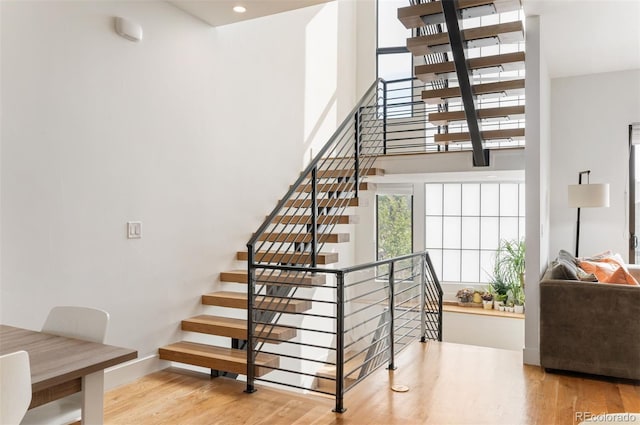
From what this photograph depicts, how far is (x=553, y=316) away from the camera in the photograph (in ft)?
11.8

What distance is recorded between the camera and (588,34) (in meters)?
4.54

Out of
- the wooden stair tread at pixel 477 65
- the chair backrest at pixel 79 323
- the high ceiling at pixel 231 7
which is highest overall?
the high ceiling at pixel 231 7

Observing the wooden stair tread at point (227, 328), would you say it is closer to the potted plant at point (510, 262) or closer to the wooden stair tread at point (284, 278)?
the wooden stair tread at point (284, 278)

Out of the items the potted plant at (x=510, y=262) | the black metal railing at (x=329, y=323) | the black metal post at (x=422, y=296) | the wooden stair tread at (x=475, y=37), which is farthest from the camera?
the potted plant at (x=510, y=262)

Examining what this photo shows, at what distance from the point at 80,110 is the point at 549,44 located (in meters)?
4.38

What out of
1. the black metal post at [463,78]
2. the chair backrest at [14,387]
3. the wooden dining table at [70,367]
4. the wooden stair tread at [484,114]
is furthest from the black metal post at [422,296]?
the chair backrest at [14,387]

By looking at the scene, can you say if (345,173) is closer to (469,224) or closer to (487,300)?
(469,224)

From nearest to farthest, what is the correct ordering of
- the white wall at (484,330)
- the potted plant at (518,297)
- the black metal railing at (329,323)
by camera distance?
the black metal railing at (329,323), the white wall at (484,330), the potted plant at (518,297)

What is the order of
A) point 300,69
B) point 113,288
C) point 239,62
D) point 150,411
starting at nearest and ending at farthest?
A: point 150,411 < point 113,288 < point 239,62 < point 300,69

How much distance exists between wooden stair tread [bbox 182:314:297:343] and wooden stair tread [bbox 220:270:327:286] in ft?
1.23

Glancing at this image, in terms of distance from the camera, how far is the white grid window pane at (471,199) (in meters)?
6.87

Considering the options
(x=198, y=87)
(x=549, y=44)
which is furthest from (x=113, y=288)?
(x=549, y=44)

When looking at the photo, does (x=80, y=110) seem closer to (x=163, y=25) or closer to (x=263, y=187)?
(x=163, y=25)

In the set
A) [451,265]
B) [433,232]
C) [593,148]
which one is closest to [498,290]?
[451,265]
